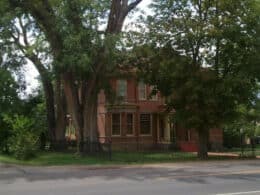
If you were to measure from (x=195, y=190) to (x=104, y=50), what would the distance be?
50.3 ft

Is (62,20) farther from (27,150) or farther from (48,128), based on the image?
(48,128)

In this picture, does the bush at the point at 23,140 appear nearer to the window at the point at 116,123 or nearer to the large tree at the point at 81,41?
the large tree at the point at 81,41

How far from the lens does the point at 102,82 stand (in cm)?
3259

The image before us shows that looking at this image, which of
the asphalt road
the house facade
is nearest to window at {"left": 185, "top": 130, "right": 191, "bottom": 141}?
the house facade

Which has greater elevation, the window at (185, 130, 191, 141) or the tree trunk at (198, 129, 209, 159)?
the window at (185, 130, 191, 141)

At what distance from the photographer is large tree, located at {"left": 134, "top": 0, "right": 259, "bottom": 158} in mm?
28953

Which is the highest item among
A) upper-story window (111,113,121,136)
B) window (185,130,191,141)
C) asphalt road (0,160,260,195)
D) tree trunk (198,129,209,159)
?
upper-story window (111,113,121,136)

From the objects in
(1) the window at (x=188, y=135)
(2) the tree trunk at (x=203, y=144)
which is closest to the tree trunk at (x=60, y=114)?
(1) the window at (x=188, y=135)

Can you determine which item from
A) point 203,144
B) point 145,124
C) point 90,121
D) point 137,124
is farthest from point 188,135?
point 90,121

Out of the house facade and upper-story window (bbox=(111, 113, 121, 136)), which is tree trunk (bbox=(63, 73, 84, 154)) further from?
upper-story window (bbox=(111, 113, 121, 136))

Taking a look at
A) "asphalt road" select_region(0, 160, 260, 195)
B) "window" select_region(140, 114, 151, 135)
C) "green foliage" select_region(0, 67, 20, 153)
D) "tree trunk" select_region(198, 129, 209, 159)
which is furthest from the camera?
"window" select_region(140, 114, 151, 135)

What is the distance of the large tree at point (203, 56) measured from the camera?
29.0 m

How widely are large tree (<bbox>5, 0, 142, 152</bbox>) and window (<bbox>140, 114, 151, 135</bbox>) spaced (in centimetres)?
1118

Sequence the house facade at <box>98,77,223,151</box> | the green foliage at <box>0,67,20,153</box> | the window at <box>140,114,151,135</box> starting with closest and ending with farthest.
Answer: the green foliage at <box>0,67,20,153</box>
the house facade at <box>98,77,223,151</box>
the window at <box>140,114,151,135</box>
